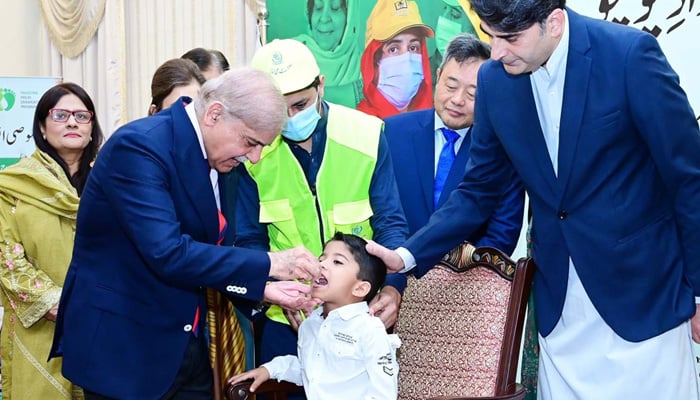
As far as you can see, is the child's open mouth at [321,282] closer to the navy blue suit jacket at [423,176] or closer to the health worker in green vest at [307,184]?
the health worker in green vest at [307,184]

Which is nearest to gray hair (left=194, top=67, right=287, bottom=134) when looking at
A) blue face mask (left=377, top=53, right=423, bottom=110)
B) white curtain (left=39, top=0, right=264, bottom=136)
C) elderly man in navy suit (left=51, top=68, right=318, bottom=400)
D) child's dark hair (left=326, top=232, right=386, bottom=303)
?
elderly man in navy suit (left=51, top=68, right=318, bottom=400)

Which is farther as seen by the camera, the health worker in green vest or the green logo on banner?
the green logo on banner

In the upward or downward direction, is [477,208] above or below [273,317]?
above

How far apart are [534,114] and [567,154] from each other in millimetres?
153

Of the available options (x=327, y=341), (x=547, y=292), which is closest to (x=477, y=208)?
(x=547, y=292)

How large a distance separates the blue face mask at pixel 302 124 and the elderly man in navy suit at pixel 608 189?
728mm

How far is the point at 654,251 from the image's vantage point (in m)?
1.98

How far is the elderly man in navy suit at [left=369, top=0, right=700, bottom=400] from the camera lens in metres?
1.90

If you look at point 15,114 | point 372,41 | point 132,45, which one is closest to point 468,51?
point 372,41

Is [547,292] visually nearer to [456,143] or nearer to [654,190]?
[654,190]

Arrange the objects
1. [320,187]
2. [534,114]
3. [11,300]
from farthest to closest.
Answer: [11,300], [320,187], [534,114]

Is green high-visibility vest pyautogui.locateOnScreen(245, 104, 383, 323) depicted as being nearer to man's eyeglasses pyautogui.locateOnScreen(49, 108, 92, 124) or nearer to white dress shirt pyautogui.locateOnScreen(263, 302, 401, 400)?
white dress shirt pyautogui.locateOnScreen(263, 302, 401, 400)

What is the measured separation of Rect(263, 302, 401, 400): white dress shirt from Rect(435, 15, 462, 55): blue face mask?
202 cm

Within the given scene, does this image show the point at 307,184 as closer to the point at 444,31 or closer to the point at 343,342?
the point at 343,342
